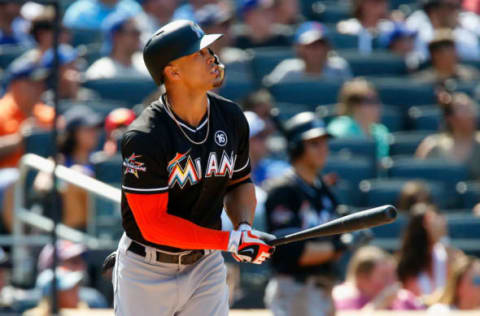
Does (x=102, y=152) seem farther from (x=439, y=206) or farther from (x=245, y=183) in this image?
(x=245, y=183)

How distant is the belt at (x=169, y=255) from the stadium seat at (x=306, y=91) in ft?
16.0

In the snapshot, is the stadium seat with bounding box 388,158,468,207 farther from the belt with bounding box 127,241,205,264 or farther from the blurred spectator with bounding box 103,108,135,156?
the belt with bounding box 127,241,205,264

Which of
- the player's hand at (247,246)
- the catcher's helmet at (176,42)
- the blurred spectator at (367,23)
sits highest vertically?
the blurred spectator at (367,23)

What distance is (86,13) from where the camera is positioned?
343 inches

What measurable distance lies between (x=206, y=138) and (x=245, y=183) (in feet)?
1.12

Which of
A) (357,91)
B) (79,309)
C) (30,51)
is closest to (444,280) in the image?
(357,91)

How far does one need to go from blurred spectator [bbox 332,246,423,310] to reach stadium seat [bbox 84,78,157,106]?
2780mm

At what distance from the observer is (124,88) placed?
788cm

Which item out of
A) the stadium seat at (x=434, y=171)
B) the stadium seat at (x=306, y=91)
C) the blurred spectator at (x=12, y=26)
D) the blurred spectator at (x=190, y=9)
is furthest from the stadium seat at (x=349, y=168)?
the blurred spectator at (x=12, y=26)

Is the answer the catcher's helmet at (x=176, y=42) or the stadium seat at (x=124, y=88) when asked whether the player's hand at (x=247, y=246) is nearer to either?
the catcher's helmet at (x=176, y=42)

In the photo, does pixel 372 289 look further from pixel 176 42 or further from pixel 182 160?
pixel 176 42

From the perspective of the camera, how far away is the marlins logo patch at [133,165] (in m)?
3.07

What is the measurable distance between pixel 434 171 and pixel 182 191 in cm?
448

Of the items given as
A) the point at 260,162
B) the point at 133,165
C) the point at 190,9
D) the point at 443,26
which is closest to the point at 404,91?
the point at 443,26
